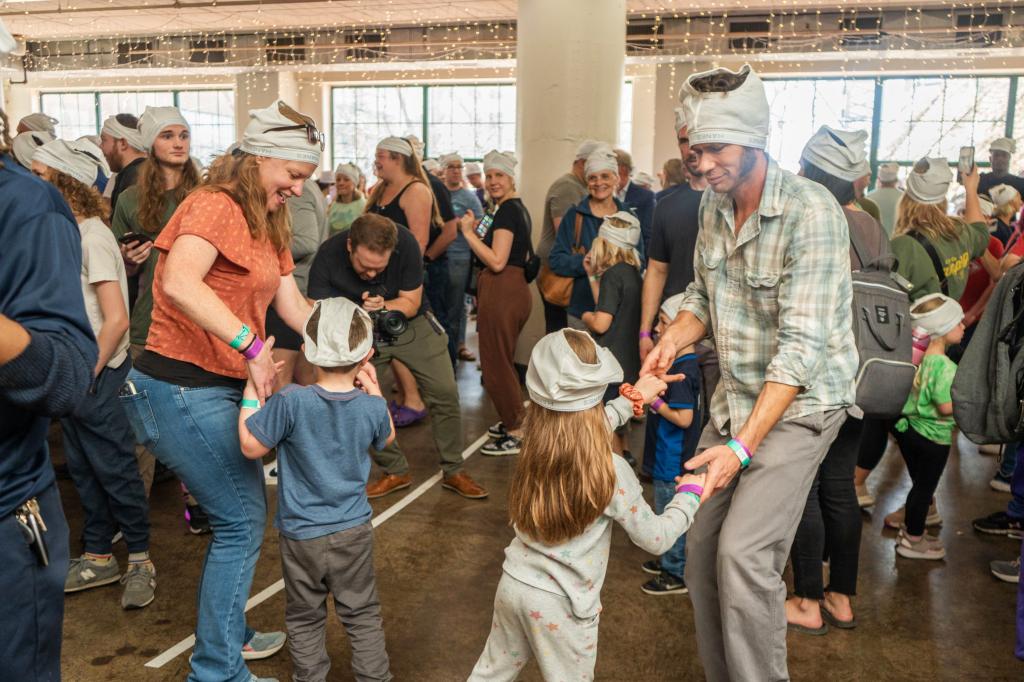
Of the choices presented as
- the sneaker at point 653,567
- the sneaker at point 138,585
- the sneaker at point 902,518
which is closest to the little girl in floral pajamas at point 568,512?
the sneaker at point 653,567

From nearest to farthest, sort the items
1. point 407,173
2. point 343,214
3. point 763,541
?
point 763,541
point 407,173
point 343,214

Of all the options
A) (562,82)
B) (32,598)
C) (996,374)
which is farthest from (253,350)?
(562,82)

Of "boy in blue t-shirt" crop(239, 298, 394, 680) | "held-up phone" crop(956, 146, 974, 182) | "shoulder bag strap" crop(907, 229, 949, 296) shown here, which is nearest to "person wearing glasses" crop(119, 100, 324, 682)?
"boy in blue t-shirt" crop(239, 298, 394, 680)

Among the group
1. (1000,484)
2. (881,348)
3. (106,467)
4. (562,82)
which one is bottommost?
(1000,484)

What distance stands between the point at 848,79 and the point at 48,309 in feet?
52.6

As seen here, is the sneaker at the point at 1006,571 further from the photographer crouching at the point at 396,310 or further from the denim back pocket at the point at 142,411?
the denim back pocket at the point at 142,411

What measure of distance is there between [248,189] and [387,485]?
92.0 inches

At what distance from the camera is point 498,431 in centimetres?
553

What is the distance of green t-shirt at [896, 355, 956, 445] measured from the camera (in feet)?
12.1

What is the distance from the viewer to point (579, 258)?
4820 millimetres

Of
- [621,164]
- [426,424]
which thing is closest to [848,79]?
[621,164]

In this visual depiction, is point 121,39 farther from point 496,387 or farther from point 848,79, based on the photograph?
point 496,387

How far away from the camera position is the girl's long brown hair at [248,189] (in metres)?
2.46

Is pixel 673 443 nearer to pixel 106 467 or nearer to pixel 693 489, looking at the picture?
pixel 693 489
